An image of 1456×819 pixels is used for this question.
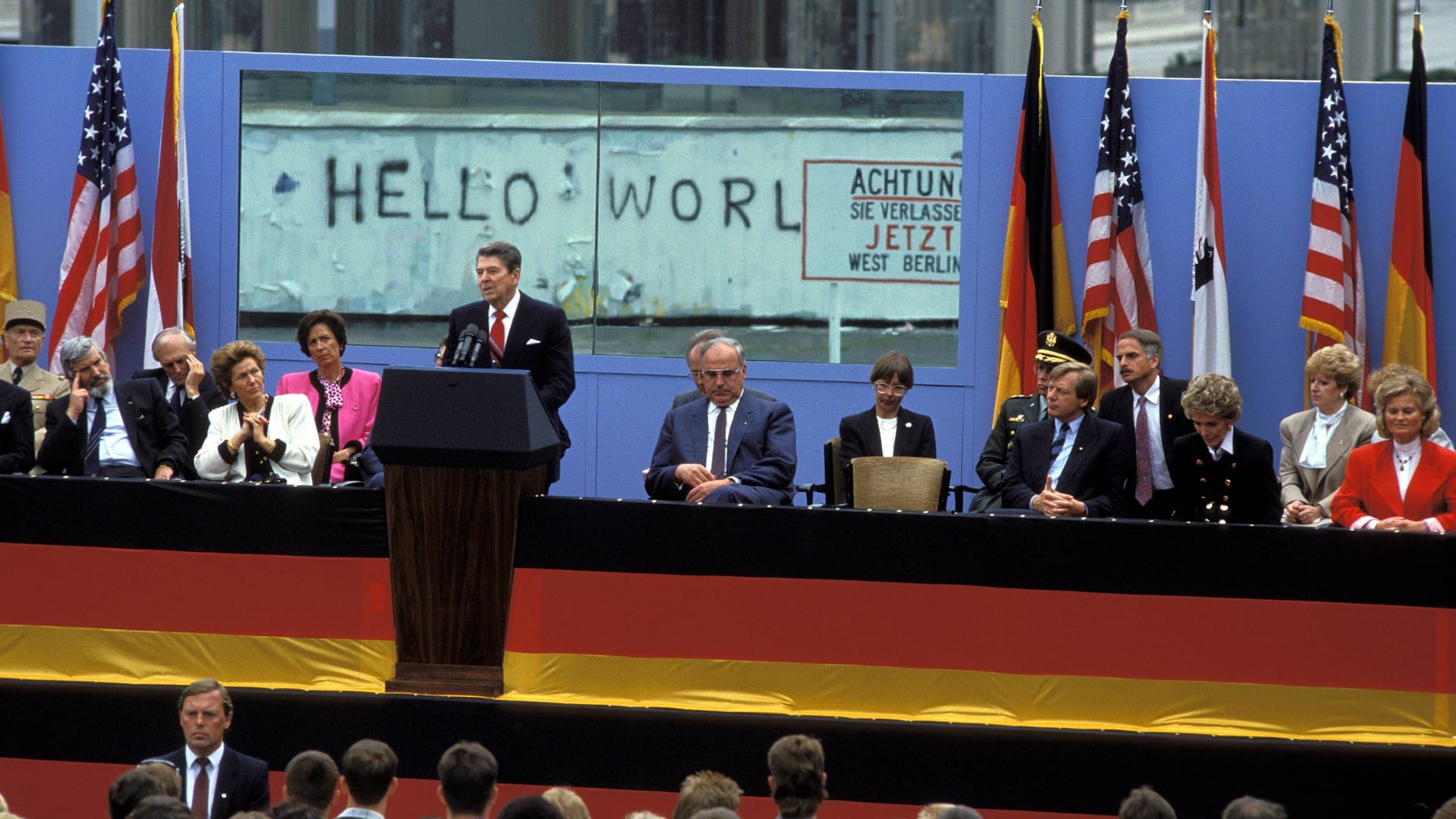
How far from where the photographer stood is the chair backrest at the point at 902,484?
7312mm

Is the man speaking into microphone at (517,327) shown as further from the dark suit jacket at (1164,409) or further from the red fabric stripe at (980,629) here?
the dark suit jacket at (1164,409)

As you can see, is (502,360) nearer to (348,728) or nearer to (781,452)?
(781,452)

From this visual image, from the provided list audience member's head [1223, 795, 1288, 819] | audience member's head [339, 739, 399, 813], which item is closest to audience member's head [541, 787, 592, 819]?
audience member's head [339, 739, 399, 813]

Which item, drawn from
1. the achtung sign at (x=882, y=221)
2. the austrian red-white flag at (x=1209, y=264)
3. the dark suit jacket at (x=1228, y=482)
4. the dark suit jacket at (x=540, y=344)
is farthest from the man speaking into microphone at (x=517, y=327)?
the austrian red-white flag at (x=1209, y=264)

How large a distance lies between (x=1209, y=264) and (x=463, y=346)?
166 inches

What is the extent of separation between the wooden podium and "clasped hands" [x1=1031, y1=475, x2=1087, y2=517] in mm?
1777

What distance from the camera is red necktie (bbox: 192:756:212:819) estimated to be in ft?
18.3

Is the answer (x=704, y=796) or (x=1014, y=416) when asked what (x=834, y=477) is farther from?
(x=704, y=796)

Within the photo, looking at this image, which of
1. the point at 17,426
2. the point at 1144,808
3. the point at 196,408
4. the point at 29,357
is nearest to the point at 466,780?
the point at 1144,808

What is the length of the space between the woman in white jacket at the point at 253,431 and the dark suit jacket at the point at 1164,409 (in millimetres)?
3416

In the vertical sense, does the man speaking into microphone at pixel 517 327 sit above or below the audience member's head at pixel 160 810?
above

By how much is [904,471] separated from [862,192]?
2453mm

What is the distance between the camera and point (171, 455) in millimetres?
7547

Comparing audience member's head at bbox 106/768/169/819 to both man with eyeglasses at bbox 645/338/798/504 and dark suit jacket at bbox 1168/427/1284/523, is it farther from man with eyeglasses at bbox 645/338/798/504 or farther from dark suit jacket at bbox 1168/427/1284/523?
dark suit jacket at bbox 1168/427/1284/523
